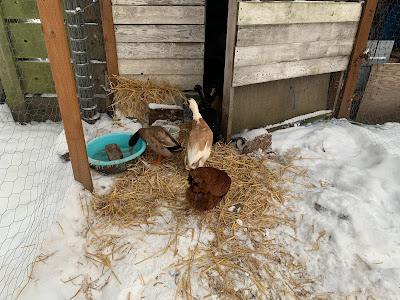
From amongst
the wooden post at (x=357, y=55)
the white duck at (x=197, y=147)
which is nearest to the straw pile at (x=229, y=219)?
the white duck at (x=197, y=147)

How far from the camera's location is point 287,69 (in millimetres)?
3525

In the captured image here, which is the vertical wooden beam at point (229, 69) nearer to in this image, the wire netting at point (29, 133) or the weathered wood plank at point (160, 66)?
the weathered wood plank at point (160, 66)

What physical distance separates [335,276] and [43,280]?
205 centimetres

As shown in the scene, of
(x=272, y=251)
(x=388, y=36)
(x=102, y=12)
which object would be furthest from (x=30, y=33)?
(x=388, y=36)

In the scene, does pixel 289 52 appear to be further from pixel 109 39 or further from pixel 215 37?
pixel 215 37

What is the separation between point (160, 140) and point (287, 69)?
6.14 ft

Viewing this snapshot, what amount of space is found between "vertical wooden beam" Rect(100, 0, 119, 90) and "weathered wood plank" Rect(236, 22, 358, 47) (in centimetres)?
173

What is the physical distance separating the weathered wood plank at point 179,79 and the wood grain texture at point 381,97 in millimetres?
2734

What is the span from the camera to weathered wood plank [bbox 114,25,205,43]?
363 centimetres

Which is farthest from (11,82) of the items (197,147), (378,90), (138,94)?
(378,90)

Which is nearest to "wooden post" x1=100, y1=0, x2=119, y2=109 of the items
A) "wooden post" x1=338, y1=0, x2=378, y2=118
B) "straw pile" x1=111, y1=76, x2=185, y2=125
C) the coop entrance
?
"straw pile" x1=111, y1=76, x2=185, y2=125

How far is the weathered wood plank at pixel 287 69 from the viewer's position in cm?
321

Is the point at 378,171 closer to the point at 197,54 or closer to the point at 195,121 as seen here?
the point at 195,121

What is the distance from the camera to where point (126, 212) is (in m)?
2.52
